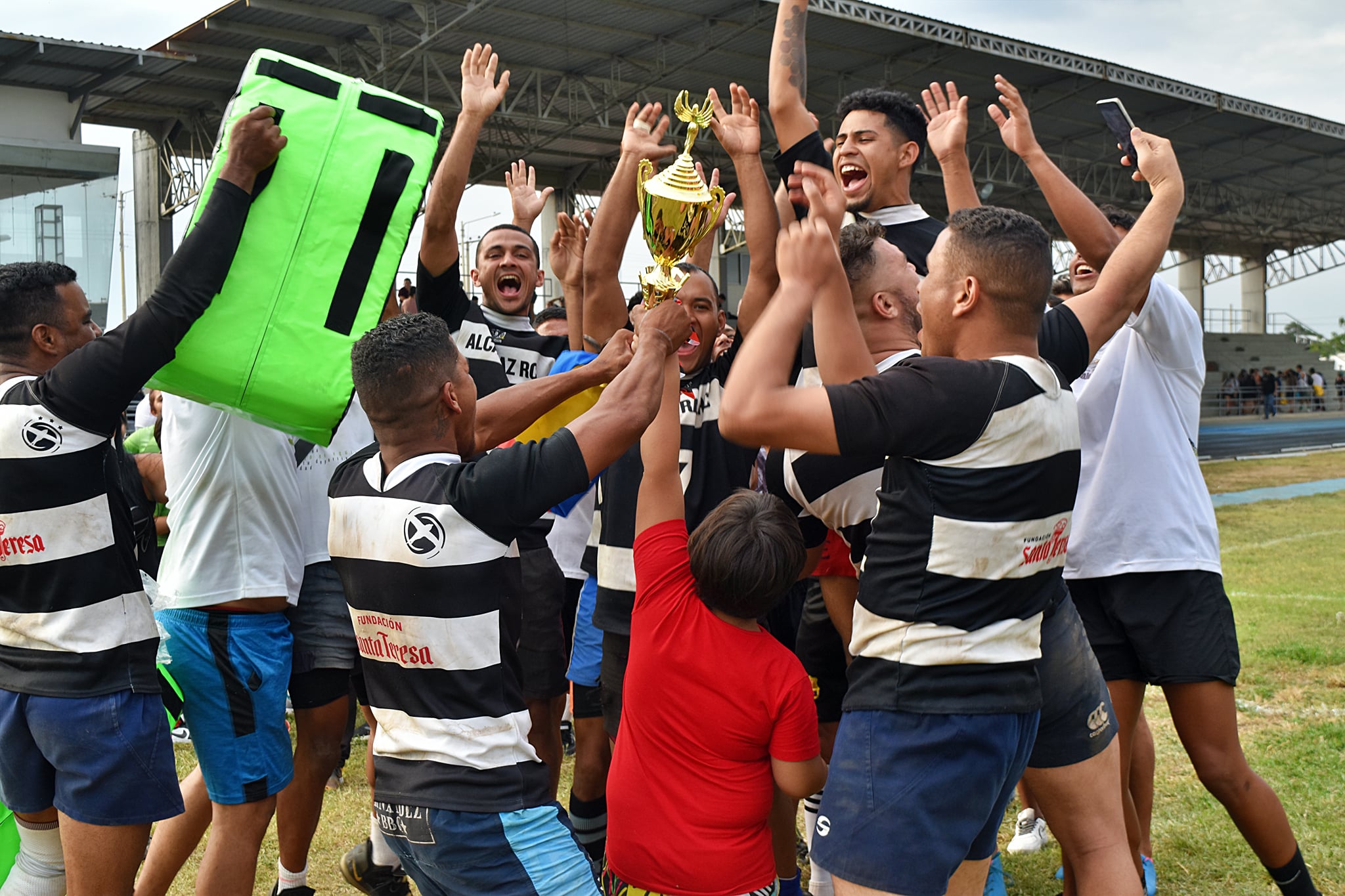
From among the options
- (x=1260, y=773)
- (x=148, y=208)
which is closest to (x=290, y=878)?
(x=1260, y=773)

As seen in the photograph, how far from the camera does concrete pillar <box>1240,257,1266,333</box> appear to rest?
48625 millimetres

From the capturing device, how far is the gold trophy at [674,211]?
292 cm

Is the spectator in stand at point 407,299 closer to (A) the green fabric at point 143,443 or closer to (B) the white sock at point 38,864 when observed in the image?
(A) the green fabric at point 143,443

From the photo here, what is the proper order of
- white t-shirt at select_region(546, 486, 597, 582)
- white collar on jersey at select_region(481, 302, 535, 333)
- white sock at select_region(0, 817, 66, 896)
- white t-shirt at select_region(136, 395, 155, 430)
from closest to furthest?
white sock at select_region(0, 817, 66, 896) → white collar on jersey at select_region(481, 302, 535, 333) → white t-shirt at select_region(546, 486, 597, 582) → white t-shirt at select_region(136, 395, 155, 430)

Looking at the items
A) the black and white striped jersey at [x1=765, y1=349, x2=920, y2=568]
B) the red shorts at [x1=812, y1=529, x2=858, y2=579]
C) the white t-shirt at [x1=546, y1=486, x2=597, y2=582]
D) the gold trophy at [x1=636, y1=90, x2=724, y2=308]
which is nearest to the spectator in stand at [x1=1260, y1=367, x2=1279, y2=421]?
the white t-shirt at [x1=546, y1=486, x2=597, y2=582]

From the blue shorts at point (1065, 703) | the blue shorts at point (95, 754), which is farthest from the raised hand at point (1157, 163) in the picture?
the blue shorts at point (95, 754)

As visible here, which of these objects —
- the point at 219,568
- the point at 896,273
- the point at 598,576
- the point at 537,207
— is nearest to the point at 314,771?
the point at 219,568

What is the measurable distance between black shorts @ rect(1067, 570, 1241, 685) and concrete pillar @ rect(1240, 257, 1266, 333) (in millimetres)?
51650

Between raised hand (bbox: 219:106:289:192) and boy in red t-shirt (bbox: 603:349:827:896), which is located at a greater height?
raised hand (bbox: 219:106:289:192)

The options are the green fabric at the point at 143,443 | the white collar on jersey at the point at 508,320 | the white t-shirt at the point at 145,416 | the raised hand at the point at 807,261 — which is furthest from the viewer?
the white t-shirt at the point at 145,416

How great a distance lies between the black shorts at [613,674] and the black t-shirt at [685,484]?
0.05 meters

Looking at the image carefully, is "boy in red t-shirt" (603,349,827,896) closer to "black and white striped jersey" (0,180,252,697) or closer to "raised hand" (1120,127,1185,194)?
"black and white striped jersey" (0,180,252,697)

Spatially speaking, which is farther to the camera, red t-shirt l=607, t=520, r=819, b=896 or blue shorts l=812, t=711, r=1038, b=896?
red t-shirt l=607, t=520, r=819, b=896

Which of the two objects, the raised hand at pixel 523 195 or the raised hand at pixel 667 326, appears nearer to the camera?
the raised hand at pixel 667 326
